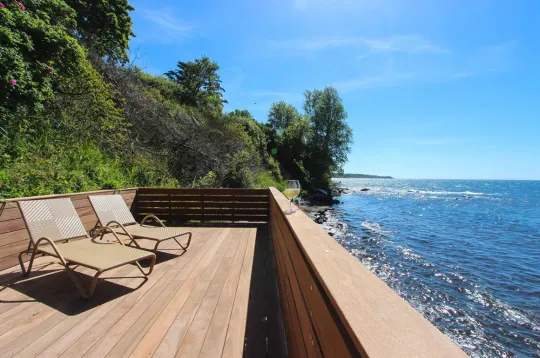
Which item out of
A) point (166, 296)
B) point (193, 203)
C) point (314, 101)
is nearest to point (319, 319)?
point (166, 296)

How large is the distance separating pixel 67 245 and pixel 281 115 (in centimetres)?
3770

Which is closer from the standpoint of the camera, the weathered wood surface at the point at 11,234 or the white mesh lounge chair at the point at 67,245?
the white mesh lounge chair at the point at 67,245

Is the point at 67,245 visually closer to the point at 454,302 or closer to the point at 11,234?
the point at 11,234

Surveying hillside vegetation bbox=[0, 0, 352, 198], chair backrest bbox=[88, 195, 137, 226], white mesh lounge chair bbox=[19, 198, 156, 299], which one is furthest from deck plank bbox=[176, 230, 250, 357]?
hillside vegetation bbox=[0, 0, 352, 198]

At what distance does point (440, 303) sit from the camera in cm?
645

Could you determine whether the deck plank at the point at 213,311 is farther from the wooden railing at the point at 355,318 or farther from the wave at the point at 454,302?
the wave at the point at 454,302

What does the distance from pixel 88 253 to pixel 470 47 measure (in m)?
15.3

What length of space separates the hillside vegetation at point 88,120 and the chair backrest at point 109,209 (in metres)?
0.89

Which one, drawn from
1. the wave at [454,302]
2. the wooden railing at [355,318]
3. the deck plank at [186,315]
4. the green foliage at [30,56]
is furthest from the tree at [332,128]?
the wooden railing at [355,318]

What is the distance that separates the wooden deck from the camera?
72.4 inches

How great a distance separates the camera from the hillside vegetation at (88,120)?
15.7 feet

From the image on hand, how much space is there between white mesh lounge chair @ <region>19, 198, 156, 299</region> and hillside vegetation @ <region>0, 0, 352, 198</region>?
83 centimetres

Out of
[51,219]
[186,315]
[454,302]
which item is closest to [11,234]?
[51,219]

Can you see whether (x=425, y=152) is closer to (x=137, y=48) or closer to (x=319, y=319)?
(x=137, y=48)
